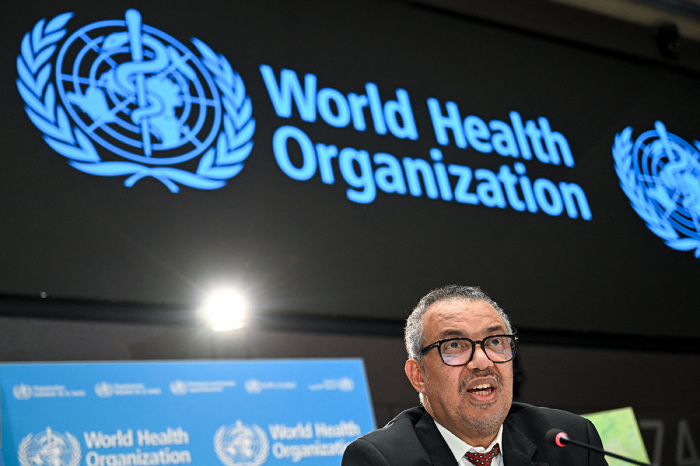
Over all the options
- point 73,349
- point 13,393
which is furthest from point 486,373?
point 73,349

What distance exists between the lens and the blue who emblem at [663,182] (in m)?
6.43

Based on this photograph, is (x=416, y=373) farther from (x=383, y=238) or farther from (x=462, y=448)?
(x=383, y=238)

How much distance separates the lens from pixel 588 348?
19.2 feet

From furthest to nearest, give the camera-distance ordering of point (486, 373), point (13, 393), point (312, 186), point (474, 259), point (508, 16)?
point (508, 16) → point (474, 259) → point (312, 186) → point (13, 393) → point (486, 373)

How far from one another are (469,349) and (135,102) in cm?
295

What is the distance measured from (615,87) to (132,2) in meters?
3.72

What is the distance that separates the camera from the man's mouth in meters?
2.19

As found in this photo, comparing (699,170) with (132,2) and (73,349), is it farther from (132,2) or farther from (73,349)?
(73,349)

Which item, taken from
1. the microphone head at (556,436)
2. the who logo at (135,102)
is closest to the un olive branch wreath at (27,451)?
the who logo at (135,102)

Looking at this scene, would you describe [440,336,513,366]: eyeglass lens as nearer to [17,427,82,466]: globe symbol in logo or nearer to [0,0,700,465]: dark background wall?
[17,427,82,466]: globe symbol in logo

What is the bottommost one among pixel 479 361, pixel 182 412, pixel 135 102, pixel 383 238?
pixel 479 361

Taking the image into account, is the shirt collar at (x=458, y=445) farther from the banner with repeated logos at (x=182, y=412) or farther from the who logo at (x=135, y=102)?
the who logo at (x=135, y=102)

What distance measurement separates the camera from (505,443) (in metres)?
2.25

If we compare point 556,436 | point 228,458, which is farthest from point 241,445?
point 556,436
